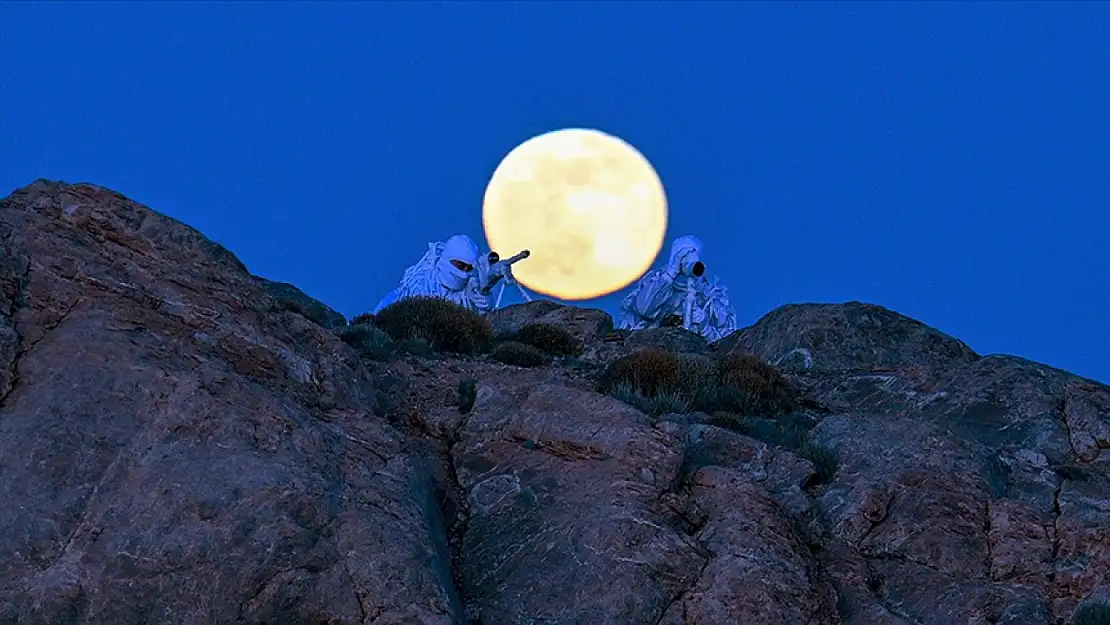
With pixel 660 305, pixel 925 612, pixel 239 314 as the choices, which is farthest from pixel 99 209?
pixel 660 305

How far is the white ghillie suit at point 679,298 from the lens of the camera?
4197 cm

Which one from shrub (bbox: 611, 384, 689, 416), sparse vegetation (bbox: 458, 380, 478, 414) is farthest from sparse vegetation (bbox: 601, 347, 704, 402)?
sparse vegetation (bbox: 458, 380, 478, 414)

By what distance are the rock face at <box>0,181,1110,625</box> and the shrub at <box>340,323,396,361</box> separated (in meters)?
0.30

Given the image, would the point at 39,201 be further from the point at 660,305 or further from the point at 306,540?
the point at 660,305

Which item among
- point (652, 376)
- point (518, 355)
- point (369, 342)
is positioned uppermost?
point (518, 355)

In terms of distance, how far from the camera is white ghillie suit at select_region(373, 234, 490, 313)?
133 feet

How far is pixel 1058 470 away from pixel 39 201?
424 inches

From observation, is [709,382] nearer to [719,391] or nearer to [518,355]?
[719,391]

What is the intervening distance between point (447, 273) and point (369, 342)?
2250 centimetres

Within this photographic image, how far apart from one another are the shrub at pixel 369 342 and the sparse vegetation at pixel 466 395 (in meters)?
1.82

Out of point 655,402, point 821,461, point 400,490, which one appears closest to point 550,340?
point 655,402

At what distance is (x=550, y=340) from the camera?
25.0 m

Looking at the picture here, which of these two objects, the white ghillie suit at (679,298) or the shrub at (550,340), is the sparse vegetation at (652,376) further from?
the white ghillie suit at (679,298)

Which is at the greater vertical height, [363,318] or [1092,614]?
[363,318]
